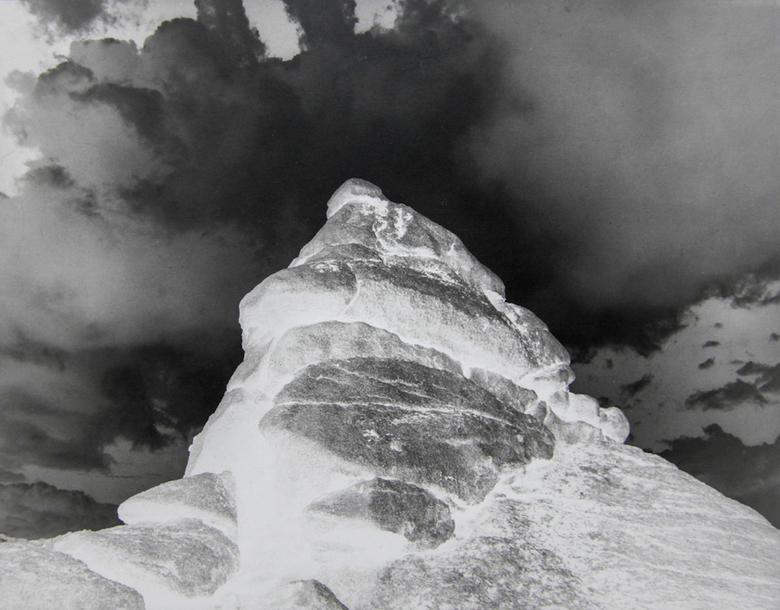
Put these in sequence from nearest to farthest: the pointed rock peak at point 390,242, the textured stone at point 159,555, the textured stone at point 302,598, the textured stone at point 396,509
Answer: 1. the textured stone at point 302,598
2. the textured stone at point 159,555
3. the textured stone at point 396,509
4. the pointed rock peak at point 390,242

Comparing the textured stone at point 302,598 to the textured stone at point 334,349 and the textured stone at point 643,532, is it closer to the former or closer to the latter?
the textured stone at point 643,532

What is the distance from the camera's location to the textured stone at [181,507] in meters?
13.3

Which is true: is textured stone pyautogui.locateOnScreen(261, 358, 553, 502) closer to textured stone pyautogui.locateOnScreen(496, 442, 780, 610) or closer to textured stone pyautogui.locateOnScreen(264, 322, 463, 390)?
textured stone pyautogui.locateOnScreen(264, 322, 463, 390)

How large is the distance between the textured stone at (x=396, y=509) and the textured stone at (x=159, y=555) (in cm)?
231

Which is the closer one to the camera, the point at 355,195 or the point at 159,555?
the point at 159,555

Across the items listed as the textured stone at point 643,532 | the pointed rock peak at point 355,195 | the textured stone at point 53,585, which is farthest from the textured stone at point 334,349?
the pointed rock peak at point 355,195

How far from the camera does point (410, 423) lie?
1414 cm

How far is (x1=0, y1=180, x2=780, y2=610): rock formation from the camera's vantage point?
450 inches

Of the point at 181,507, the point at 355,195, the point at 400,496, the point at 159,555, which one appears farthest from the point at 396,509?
the point at 355,195

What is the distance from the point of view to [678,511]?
13.8 metres

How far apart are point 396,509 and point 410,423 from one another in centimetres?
236

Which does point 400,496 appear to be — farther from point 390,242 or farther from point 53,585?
point 390,242

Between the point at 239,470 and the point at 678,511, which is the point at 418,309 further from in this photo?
the point at 678,511

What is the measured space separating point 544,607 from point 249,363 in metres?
9.92
